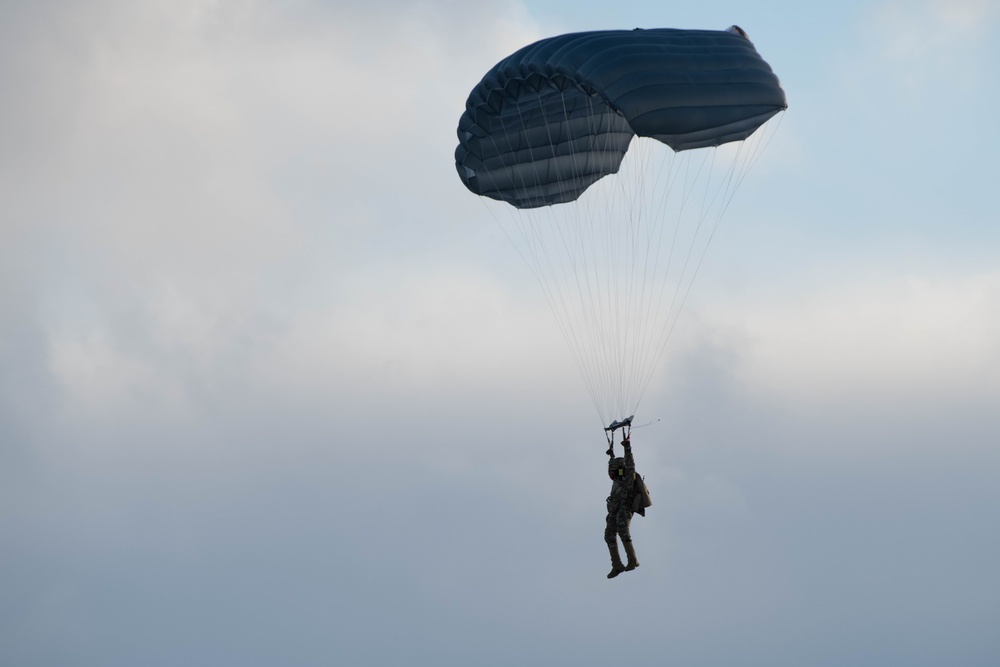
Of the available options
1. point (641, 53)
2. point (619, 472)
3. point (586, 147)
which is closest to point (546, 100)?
point (586, 147)

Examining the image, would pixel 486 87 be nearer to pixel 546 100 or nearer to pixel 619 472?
pixel 546 100

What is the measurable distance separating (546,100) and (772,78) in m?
5.17

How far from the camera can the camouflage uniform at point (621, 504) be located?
33406mm

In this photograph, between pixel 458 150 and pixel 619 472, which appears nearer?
pixel 619 472

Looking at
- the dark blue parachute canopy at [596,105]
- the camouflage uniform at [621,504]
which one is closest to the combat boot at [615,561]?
the camouflage uniform at [621,504]

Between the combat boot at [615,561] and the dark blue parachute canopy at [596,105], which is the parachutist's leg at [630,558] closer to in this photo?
the combat boot at [615,561]

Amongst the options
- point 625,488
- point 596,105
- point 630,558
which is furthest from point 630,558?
point 596,105

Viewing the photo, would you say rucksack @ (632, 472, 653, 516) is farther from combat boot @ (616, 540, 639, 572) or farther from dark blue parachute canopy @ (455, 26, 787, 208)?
dark blue parachute canopy @ (455, 26, 787, 208)

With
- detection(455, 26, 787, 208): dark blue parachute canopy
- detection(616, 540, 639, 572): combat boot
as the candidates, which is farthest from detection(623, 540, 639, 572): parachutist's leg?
detection(455, 26, 787, 208): dark blue parachute canopy

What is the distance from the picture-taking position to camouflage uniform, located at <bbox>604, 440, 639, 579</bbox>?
110 ft

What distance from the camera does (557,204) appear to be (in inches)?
1501

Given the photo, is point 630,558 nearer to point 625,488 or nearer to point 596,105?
point 625,488

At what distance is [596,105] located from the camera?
36.3m

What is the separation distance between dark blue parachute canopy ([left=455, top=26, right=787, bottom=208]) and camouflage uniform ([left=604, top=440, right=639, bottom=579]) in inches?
251
